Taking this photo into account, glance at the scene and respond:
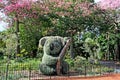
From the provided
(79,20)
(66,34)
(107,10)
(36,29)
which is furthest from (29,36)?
(107,10)

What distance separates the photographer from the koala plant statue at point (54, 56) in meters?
14.3

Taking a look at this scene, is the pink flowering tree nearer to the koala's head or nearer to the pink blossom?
the pink blossom

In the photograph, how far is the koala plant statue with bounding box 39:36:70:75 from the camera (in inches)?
564

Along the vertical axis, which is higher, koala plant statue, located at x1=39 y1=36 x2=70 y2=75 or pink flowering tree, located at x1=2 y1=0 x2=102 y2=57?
pink flowering tree, located at x1=2 y1=0 x2=102 y2=57

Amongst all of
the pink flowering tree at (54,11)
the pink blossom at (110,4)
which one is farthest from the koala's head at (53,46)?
the pink blossom at (110,4)

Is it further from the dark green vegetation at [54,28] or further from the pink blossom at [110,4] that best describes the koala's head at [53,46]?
the pink blossom at [110,4]

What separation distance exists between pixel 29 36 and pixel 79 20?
474 centimetres

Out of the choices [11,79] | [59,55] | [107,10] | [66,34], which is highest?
[107,10]

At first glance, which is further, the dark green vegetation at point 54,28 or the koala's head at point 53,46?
the dark green vegetation at point 54,28

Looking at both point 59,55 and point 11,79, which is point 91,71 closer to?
point 59,55

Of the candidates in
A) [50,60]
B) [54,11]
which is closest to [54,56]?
[50,60]

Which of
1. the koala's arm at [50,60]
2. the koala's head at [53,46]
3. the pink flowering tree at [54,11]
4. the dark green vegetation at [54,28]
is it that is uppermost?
the pink flowering tree at [54,11]

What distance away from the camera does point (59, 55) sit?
14555 mm

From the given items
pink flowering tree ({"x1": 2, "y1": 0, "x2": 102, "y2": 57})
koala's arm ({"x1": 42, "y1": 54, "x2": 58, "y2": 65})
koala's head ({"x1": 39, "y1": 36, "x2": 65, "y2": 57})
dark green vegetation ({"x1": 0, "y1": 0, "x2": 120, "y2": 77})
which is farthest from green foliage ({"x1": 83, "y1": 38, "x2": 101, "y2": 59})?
koala's arm ({"x1": 42, "y1": 54, "x2": 58, "y2": 65})
